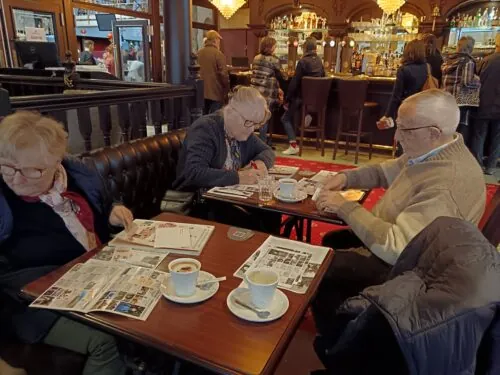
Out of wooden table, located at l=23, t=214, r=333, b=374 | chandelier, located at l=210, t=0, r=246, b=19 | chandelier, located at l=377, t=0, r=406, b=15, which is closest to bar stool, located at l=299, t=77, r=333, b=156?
chandelier, located at l=377, t=0, r=406, b=15

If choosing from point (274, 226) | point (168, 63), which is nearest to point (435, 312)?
point (274, 226)

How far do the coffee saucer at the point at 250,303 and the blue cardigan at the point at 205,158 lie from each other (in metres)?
1.10

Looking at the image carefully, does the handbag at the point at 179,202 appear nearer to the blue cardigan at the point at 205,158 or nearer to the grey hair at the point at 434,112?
the blue cardigan at the point at 205,158

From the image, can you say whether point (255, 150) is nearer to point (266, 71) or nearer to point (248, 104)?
point (248, 104)

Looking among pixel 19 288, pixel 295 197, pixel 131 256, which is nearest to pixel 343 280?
pixel 295 197

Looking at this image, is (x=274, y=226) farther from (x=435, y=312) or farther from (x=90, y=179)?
(x=435, y=312)

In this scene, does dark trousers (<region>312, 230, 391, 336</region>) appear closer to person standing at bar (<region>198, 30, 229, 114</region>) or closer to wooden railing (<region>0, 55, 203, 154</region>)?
wooden railing (<region>0, 55, 203, 154</region>)

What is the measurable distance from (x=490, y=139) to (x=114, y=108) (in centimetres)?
479

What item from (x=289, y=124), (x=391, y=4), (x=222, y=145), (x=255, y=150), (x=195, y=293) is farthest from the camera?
(x=391, y=4)

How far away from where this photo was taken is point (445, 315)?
2.70 feet

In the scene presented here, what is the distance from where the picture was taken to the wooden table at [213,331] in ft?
3.24

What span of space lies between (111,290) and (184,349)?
13.5 inches

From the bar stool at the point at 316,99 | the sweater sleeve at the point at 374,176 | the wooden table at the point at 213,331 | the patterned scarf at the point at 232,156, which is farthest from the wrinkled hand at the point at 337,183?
the bar stool at the point at 316,99

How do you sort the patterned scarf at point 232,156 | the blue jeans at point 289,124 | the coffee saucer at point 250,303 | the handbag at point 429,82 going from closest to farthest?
1. the coffee saucer at point 250,303
2. the patterned scarf at point 232,156
3. the handbag at point 429,82
4. the blue jeans at point 289,124
